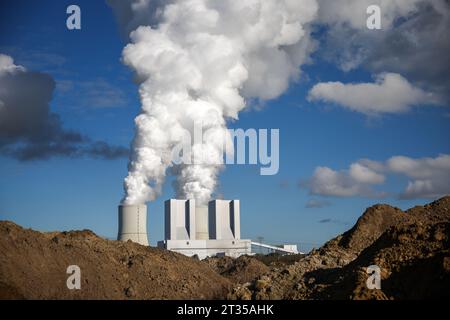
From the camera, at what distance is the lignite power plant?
220 feet

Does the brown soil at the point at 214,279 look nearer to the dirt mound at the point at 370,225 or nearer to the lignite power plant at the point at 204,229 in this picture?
the dirt mound at the point at 370,225

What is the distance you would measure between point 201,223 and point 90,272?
45.7 metres

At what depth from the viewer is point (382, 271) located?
865 inches

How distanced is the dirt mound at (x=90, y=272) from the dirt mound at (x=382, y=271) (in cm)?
428

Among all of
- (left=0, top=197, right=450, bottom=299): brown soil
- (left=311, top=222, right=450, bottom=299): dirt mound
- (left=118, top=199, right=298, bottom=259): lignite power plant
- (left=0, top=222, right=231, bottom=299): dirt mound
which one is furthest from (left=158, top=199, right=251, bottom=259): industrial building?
(left=311, top=222, right=450, bottom=299): dirt mound

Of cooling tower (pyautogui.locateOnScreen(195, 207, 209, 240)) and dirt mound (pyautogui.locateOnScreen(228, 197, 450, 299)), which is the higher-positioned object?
cooling tower (pyautogui.locateOnScreen(195, 207, 209, 240))

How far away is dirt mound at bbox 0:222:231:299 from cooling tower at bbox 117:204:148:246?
27171mm

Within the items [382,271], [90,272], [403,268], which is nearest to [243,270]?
[90,272]

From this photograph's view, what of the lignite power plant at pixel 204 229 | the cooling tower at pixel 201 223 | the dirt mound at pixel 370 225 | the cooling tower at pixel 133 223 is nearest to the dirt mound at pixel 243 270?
the dirt mound at pixel 370 225

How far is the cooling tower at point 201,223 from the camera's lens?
70.3 m

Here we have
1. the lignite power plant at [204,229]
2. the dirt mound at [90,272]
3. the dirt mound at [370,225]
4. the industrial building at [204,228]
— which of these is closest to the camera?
the dirt mound at [90,272]

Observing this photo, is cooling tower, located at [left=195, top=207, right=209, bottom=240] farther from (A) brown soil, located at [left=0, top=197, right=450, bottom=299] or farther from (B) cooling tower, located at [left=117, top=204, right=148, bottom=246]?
(A) brown soil, located at [left=0, top=197, right=450, bottom=299]
